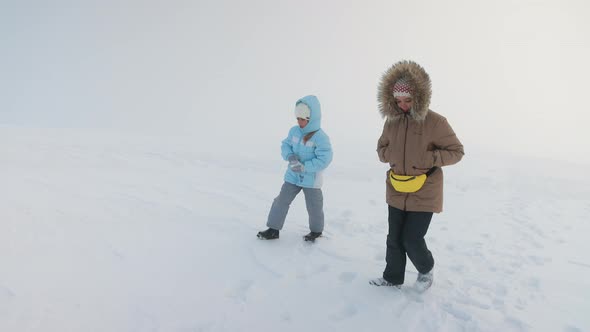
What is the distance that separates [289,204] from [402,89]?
2058 millimetres

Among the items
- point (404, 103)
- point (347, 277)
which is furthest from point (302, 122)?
point (347, 277)

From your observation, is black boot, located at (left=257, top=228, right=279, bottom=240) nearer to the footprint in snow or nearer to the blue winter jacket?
the blue winter jacket

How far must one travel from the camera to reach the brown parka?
10.5ft

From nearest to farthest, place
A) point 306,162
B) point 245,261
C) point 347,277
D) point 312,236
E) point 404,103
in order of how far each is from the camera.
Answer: point 404,103
point 347,277
point 245,261
point 306,162
point 312,236

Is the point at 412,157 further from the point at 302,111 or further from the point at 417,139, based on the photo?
the point at 302,111

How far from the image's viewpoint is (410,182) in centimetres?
326

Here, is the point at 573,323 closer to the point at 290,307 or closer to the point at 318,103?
the point at 290,307

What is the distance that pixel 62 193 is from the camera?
20.1 feet

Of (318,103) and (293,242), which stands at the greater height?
(318,103)

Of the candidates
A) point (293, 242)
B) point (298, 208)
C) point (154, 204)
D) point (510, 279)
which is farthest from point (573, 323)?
point (154, 204)

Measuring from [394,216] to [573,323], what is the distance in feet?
5.58

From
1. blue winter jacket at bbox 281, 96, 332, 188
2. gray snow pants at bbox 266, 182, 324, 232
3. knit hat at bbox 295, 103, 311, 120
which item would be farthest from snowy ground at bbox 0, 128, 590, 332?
knit hat at bbox 295, 103, 311, 120

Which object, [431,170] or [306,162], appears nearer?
[431,170]

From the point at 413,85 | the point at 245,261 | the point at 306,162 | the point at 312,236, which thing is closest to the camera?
the point at 413,85
